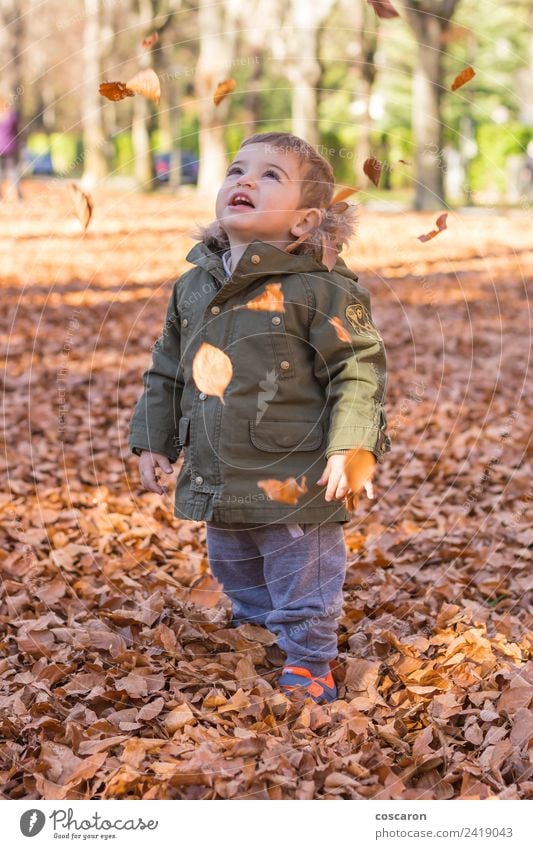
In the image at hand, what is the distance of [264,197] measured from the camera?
296 centimetres

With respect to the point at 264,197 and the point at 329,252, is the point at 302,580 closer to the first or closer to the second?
the point at 329,252

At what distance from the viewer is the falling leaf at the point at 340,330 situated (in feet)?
9.41

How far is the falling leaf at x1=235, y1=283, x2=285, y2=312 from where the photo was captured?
291 cm

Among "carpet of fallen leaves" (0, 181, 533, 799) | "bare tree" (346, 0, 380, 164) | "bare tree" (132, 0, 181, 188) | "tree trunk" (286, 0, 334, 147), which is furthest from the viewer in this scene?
"bare tree" (346, 0, 380, 164)

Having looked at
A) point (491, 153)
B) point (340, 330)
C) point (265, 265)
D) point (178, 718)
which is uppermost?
point (491, 153)

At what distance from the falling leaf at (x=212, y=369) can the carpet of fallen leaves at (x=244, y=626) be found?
86 centimetres

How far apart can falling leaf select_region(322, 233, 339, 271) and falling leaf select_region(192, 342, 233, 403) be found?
40 centimetres

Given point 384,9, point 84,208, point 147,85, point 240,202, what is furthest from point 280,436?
point 384,9

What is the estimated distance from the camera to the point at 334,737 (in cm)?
280

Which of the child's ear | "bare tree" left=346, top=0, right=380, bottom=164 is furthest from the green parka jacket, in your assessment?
"bare tree" left=346, top=0, right=380, bottom=164

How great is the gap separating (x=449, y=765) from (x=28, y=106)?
5838cm

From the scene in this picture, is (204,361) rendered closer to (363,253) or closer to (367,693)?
(367,693)

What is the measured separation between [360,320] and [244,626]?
1097 millimetres

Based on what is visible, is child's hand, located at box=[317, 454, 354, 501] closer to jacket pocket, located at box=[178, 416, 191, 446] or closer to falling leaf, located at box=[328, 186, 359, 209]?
jacket pocket, located at box=[178, 416, 191, 446]
